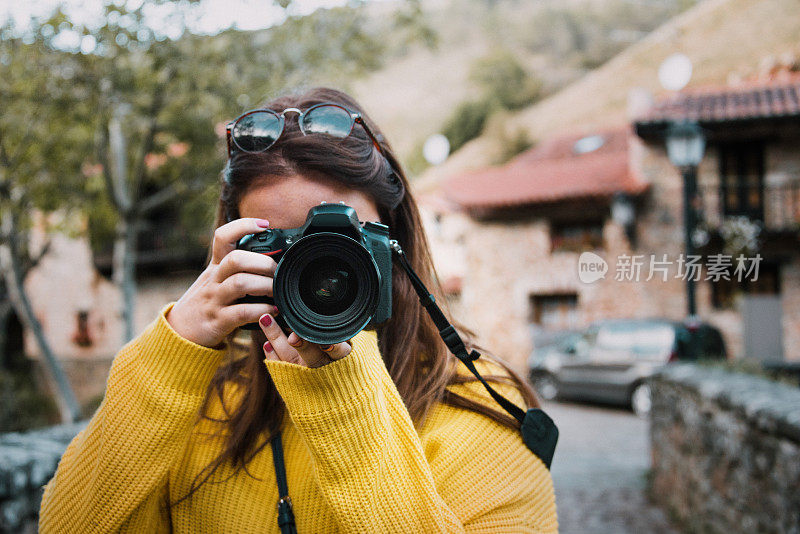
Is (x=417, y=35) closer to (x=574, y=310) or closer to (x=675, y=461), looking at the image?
(x=675, y=461)

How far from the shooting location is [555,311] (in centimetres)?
1376

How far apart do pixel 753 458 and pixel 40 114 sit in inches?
224

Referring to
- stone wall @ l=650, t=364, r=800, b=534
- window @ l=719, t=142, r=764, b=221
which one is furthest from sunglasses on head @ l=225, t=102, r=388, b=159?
window @ l=719, t=142, r=764, b=221

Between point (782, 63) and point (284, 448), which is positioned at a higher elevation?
point (782, 63)

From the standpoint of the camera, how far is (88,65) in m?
4.99

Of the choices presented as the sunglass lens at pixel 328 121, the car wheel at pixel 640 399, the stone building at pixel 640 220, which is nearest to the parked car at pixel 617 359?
the car wheel at pixel 640 399

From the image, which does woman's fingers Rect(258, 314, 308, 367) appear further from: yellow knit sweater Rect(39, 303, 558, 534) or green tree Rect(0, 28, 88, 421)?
green tree Rect(0, 28, 88, 421)

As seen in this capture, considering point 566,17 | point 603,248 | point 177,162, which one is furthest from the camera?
point 566,17

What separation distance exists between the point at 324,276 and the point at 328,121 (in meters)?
0.32

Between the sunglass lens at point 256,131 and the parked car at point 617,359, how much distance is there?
8261 mm

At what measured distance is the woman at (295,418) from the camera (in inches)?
Answer: 38.8

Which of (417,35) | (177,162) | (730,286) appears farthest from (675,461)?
(730,286)

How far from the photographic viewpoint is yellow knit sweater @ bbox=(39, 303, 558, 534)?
0.98m

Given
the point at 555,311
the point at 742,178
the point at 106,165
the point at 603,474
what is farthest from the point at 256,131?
the point at 555,311
